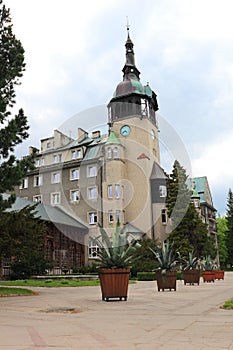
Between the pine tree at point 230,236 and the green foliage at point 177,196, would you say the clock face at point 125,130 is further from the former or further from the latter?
the pine tree at point 230,236

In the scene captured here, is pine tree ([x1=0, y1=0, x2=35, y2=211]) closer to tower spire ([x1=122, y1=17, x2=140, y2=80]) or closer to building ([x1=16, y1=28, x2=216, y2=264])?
building ([x1=16, y1=28, x2=216, y2=264])

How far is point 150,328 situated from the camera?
5180mm

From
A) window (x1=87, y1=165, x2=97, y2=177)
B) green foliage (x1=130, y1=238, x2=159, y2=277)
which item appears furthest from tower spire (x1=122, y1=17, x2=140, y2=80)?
green foliage (x1=130, y1=238, x2=159, y2=277)

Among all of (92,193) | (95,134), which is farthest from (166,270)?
(95,134)

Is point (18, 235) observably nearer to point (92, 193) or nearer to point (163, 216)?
point (92, 193)

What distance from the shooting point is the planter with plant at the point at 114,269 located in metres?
9.84

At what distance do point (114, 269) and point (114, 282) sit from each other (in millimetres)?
372

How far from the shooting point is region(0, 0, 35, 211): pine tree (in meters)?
12.6

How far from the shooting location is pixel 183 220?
37062 mm

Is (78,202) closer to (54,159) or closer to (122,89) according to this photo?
(54,159)

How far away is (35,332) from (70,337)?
633mm

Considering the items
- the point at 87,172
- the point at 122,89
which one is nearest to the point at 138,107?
the point at 122,89

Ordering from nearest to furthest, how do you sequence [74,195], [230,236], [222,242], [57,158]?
[74,195]
[57,158]
[230,236]
[222,242]

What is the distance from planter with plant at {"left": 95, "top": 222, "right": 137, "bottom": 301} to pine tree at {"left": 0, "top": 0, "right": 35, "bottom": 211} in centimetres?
418
